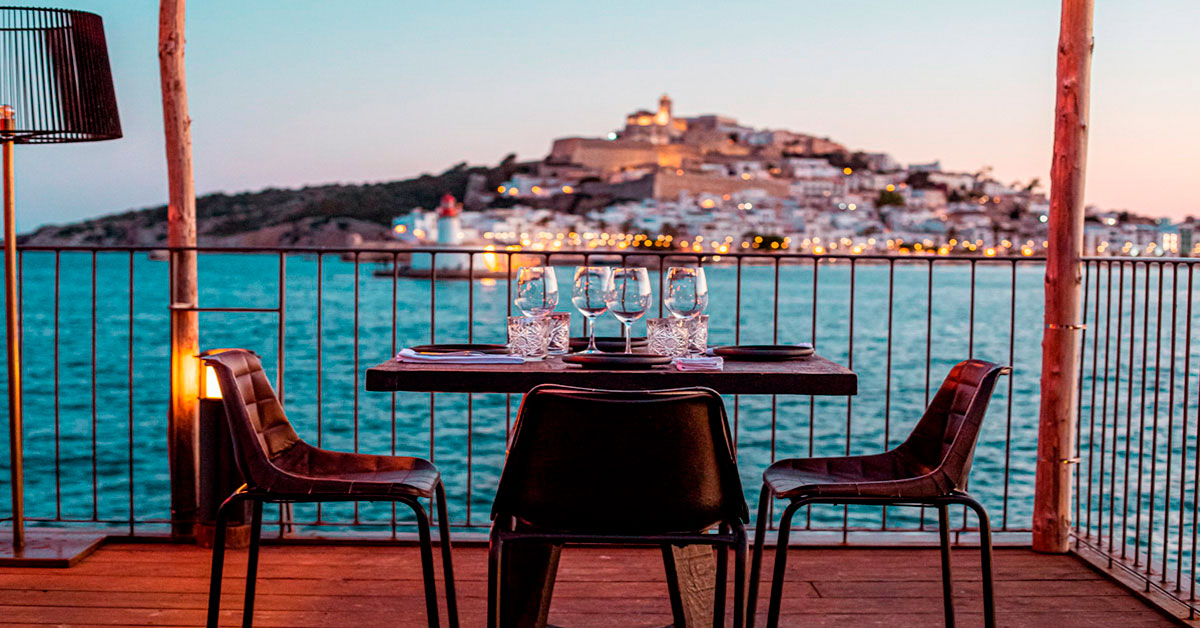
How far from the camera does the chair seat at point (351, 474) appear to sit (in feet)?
7.47

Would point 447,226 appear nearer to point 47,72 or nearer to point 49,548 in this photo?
point 49,548

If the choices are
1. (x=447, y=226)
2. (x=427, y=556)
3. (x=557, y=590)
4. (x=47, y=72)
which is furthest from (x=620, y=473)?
(x=447, y=226)

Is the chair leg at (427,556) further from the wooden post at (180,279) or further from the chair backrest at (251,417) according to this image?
the wooden post at (180,279)

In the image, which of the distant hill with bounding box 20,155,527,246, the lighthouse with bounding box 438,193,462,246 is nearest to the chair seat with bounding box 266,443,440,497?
the lighthouse with bounding box 438,193,462,246

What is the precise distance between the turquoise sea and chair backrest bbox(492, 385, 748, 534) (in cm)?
124

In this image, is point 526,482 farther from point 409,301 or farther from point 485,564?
point 409,301

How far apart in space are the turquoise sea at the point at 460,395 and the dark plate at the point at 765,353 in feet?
1.86

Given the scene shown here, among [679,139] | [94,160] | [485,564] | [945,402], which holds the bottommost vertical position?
[485,564]

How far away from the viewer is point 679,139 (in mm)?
76250

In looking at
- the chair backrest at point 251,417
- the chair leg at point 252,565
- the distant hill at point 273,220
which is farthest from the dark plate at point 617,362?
the distant hill at point 273,220

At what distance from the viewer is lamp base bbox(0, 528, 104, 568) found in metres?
3.47

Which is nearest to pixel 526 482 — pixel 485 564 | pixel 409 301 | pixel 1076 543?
pixel 485 564

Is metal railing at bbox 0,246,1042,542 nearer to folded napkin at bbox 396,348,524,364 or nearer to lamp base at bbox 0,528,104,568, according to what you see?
lamp base at bbox 0,528,104,568

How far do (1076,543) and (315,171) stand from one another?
40.5m
